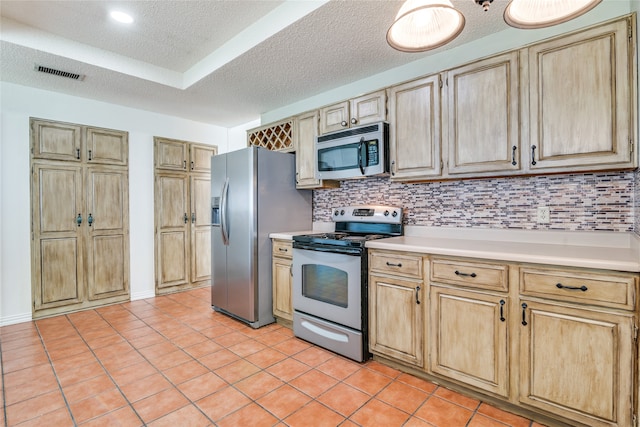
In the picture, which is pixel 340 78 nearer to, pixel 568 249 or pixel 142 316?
pixel 568 249

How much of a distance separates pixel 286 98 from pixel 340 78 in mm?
817

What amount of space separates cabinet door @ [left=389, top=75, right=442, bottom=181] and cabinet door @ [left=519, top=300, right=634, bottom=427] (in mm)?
1157

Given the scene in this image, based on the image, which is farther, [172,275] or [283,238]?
[172,275]

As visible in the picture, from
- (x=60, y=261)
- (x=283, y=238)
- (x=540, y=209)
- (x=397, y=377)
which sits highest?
(x=540, y=209)

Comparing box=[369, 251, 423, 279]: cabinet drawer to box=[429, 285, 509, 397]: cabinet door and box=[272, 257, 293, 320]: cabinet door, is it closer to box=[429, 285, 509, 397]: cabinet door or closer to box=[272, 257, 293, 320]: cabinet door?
box=[429, 285, 509, 397]: cabinet door

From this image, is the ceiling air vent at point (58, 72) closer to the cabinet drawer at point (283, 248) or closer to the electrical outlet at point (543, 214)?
the cabinet drawer at point (283, 248)

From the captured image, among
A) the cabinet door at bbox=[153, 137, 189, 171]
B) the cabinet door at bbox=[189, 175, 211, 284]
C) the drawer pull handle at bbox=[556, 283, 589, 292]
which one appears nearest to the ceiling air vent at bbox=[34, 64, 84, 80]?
the cabinet door at bbox=[153, 137, 189, 171]

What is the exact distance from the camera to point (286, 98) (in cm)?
375

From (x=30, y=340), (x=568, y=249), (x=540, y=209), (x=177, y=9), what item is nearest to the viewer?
(x=568, y=249)

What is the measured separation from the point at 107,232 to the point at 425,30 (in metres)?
4.04

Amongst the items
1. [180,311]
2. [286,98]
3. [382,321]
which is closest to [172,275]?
[180,311]

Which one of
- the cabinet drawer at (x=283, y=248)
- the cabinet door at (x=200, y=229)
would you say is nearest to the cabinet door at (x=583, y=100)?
the cabinet drawer at (x=283, y=248)

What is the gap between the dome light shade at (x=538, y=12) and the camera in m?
1.21

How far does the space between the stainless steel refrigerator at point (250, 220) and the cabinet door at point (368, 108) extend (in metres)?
0.89
